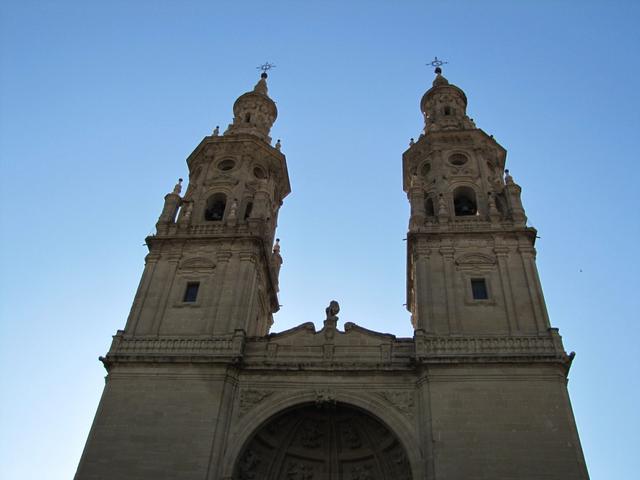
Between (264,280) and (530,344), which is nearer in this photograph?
(530,344)

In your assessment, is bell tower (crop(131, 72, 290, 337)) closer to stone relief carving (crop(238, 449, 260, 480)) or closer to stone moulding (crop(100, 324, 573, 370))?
stone moulding (crop(100, 324, 573, 370))

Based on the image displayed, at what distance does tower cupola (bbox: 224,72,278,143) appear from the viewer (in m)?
35.9

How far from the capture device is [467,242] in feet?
86.1

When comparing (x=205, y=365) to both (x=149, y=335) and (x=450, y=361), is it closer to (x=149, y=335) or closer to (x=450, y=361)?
(x=149, y=335)

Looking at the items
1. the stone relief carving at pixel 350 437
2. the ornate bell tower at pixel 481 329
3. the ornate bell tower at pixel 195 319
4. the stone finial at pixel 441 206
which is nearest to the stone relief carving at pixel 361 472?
the stone relief carving at pixel 350 437

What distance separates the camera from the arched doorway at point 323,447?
71.4 ft

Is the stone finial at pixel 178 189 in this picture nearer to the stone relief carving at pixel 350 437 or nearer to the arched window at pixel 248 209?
the arched window at pixel 248 209

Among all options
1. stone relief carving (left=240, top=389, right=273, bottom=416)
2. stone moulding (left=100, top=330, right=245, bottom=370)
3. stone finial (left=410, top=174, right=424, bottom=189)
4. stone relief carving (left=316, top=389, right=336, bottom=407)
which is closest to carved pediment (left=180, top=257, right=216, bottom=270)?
stone moulding (left=100, top=330, right=245, bottom=370)

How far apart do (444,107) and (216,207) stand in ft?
46.9

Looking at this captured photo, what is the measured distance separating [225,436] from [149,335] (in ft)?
17.3

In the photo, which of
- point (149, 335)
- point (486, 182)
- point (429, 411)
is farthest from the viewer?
point (486, 182)

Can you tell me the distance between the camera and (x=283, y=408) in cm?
2164

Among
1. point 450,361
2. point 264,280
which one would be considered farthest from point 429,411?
point 264,280

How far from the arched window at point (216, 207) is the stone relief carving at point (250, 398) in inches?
403
